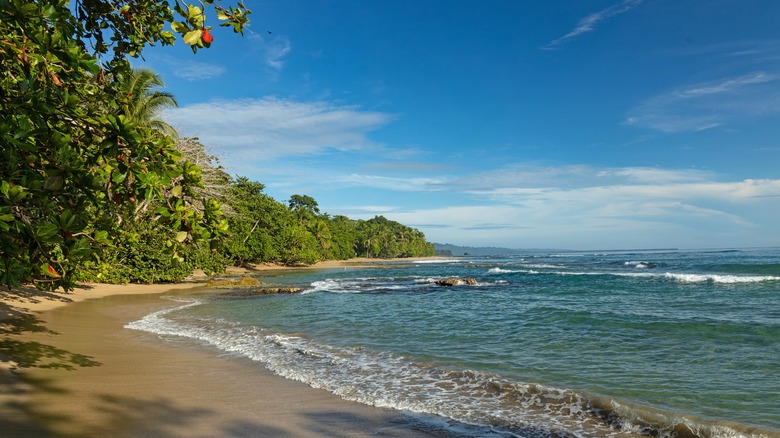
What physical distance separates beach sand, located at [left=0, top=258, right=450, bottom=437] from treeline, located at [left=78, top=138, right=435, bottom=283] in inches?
81.7

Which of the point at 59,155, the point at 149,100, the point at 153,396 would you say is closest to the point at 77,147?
the point at 59,155

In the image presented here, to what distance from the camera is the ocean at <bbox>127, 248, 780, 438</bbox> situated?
6395mm

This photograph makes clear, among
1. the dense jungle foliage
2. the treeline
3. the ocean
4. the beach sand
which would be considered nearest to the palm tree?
the treeline

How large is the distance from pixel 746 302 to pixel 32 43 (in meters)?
25.0

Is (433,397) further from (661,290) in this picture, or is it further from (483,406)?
(661,290)

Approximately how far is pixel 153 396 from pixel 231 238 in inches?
1184

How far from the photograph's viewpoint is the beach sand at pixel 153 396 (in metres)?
5.50

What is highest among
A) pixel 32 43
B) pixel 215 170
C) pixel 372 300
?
pixel 215 170

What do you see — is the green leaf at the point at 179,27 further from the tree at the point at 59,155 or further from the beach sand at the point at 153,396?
the beach sand at the point at 153,396

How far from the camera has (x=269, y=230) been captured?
6069cm

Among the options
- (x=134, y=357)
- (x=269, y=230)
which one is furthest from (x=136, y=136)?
(x=269, y=230)

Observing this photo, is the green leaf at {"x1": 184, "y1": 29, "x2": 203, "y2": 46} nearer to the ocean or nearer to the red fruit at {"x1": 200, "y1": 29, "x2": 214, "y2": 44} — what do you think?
the red fruit at {"x1": 200, "y1": 29, "x2": 214, "y2": 44}

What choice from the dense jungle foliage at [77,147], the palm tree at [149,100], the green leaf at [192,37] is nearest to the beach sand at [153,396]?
the dense jungle foliage at [77,147]

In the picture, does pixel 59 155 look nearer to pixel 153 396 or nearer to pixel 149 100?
pixel 153 396
